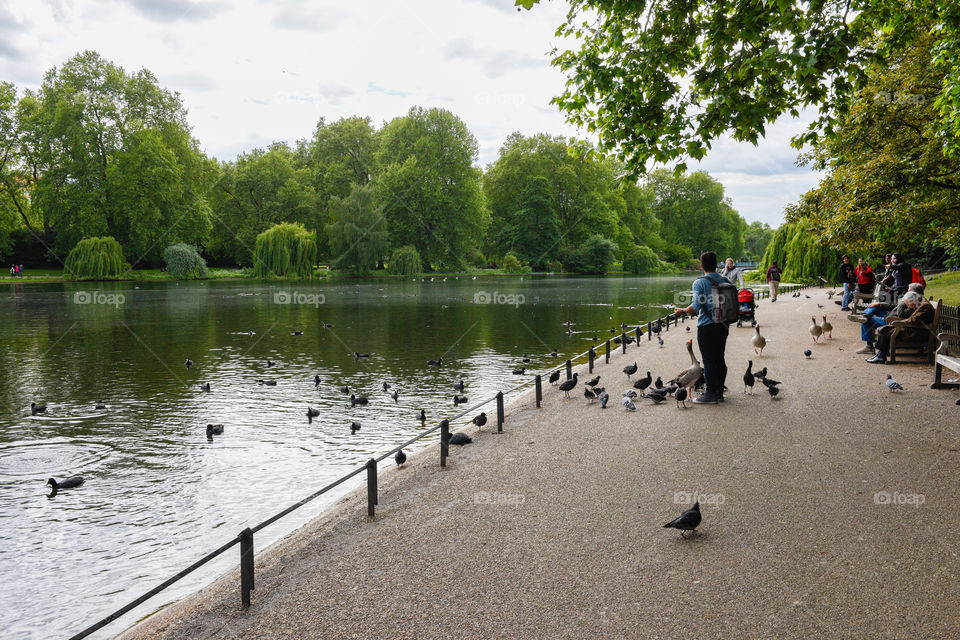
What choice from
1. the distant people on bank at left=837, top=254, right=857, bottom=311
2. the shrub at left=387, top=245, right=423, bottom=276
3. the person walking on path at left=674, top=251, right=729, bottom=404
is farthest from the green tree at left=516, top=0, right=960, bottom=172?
the shrub at left=387, top=245, right=423, bottom=276

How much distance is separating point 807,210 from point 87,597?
22.6m

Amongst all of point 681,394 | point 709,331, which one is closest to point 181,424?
point 681,394

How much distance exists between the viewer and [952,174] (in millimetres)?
14539

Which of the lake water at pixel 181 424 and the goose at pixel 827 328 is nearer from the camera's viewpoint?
the lake water at pixel 181 424

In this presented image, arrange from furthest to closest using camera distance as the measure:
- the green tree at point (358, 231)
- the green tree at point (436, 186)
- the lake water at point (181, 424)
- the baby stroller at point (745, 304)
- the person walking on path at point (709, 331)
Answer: the green tree at point (436, 186), the green tree at point (358, 231), the baby stroller at point (745, 304), the person walking on path at point (709, 331), the lake water at point (181, 424)

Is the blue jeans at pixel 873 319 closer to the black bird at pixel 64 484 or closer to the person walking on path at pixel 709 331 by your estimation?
the person walking on path at pixel 709 331

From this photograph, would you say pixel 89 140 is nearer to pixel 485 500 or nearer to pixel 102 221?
pixel 102 221

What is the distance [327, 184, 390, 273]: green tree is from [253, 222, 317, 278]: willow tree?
162 inches

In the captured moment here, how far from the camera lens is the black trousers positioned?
992 cm

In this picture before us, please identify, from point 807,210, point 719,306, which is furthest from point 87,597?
point 807,210

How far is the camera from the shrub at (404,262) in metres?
71.2

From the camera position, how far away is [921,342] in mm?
12914

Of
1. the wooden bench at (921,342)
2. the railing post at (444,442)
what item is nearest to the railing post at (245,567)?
the railing post at (444,442)

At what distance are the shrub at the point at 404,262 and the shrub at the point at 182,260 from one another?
21.7 m
